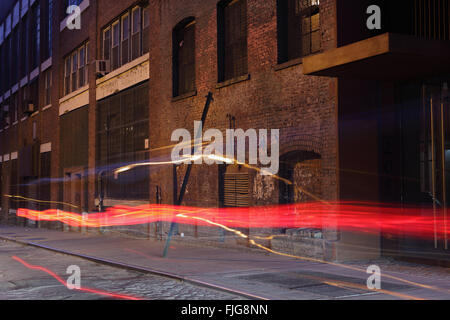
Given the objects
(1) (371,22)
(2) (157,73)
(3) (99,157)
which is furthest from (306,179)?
(3) (99,157)

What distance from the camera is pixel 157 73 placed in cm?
2102

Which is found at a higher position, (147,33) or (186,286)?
(147,33)

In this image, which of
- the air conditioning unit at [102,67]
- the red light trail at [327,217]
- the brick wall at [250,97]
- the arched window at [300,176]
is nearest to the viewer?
the red light trail at [327,217]

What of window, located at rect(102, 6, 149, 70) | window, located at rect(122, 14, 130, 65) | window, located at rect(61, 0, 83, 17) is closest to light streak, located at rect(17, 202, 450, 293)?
window, located at rect(102, 6, 149, 70)

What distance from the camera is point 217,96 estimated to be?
17.3 meters

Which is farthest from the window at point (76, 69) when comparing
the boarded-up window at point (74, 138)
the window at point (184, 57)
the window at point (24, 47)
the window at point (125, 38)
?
the window at point (24, 47)

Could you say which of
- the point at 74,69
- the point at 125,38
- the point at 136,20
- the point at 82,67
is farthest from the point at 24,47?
the point at 136,20

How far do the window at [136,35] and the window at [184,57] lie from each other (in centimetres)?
340

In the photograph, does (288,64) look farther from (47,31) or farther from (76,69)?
(47,31)

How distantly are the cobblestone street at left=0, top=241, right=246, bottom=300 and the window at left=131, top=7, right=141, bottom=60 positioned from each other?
11.3 metres

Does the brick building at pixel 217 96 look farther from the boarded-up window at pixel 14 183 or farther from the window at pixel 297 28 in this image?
the boarded-up window at pixel 14 183

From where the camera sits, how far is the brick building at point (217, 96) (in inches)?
504
